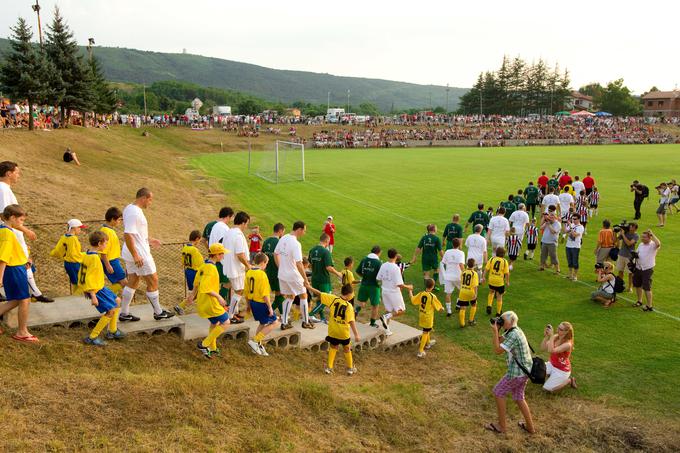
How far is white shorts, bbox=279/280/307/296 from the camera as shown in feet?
32.3

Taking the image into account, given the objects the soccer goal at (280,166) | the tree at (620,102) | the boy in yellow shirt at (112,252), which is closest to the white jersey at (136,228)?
the boy in yellow shirt at (112,252)

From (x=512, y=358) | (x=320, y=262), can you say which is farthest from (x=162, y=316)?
(x=512, y=358)

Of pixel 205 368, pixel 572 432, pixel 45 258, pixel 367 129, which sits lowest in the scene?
pixel 572 432

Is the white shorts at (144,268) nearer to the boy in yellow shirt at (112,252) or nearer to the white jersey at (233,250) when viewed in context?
the boy in yellow shirt at (112,252)

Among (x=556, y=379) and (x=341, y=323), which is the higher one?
(x=341, y=323)

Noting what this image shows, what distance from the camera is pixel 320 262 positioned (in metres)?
10.7

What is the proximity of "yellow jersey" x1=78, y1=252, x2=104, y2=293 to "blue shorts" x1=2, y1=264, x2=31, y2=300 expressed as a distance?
0.74 m

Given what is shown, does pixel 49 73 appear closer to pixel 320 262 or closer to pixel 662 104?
pixel 320 262

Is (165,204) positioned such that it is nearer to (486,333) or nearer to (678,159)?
(486,333)

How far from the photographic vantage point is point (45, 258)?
39.5ft

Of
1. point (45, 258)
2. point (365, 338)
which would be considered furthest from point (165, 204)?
point (365, 338)

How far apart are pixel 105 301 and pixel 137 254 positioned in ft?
2.82

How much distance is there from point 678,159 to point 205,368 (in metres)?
56.1

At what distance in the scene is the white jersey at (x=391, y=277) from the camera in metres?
10.7
